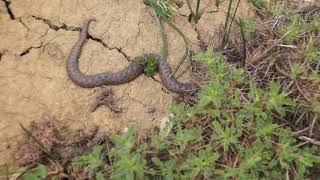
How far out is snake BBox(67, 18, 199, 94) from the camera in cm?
434

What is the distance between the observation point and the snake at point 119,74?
4.34m

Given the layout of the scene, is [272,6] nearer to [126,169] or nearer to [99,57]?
[99,57]

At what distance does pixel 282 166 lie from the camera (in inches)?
142

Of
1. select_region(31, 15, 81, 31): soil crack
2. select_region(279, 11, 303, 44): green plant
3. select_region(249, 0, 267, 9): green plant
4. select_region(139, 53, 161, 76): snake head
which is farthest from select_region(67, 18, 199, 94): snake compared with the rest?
select_region(249, 0, 267, 9): green plant

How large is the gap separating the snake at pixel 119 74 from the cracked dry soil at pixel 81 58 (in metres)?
0.07

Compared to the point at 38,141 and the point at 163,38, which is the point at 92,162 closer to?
the point at 38,141

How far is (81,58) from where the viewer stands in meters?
4.52

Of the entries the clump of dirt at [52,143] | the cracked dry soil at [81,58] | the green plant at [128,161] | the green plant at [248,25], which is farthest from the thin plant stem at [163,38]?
the green plant at [128,161]

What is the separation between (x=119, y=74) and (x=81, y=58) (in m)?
0.47

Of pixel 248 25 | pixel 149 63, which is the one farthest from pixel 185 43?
pixel 248 25

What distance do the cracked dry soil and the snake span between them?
69mm

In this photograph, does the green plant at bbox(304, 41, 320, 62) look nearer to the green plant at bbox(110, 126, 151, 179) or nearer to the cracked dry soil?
the cracked dry soil

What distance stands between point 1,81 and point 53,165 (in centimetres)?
106

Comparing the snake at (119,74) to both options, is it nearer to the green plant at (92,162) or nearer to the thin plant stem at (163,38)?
the thin plant stem at (163,38)
